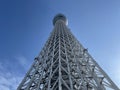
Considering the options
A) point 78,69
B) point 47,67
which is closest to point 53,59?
point 47,67

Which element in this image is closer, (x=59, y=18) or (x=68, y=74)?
(x=68, y=74)

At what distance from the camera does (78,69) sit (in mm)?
19125

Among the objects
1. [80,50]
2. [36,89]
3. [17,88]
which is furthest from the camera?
[80,50]

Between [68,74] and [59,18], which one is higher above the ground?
[59,18]

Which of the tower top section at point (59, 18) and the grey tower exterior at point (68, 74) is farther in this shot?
the tower top section at point (59, 18)

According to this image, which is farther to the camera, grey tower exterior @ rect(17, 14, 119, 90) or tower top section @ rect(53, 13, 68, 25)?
tower top section @ rect(53, 13, 68, 25)

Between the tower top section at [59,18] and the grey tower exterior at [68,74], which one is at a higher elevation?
the tower top section at [59,18]

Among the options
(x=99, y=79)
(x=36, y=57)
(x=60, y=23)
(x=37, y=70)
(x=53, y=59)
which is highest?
(x=60, y=23)

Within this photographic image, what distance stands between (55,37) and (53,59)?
9581 millimetres

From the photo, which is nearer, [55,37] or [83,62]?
[83,62]

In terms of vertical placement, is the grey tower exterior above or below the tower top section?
below

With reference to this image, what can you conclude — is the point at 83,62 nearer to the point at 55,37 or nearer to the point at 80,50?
the point at 80,50

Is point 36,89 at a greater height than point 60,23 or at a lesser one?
lesser

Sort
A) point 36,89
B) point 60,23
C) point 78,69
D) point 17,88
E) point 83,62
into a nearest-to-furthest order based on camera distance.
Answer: point 36,89
point 78,69
point 17,88
point 83,62
point 60,23
